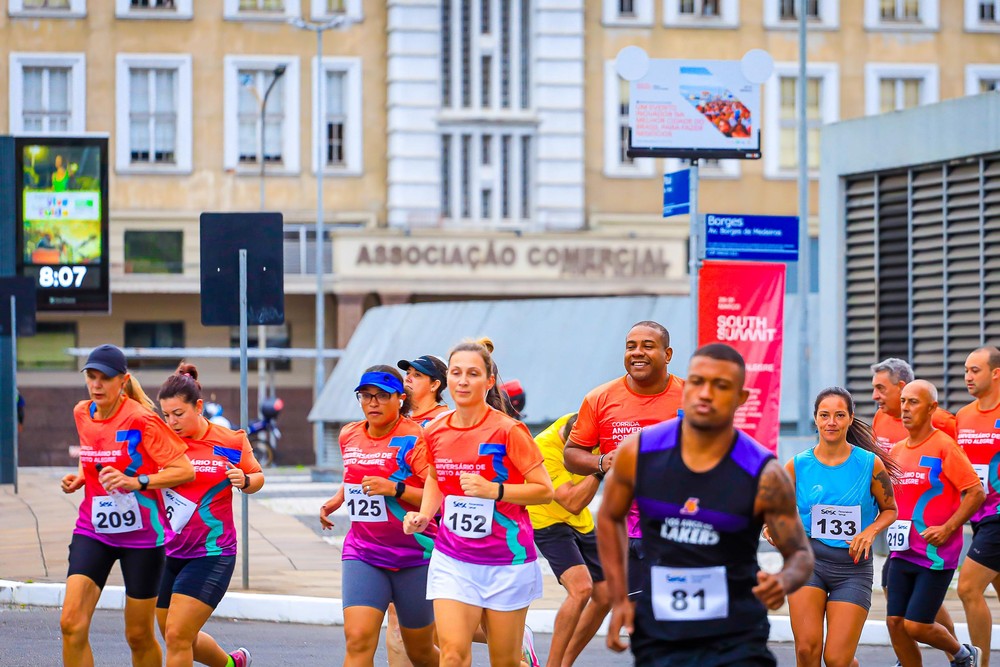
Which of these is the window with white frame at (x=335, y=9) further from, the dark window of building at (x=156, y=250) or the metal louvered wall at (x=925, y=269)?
the metal louvered wall at (x=925, y=269)

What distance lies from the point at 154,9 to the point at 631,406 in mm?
40354

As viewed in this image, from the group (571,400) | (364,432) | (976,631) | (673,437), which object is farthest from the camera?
(571,400)

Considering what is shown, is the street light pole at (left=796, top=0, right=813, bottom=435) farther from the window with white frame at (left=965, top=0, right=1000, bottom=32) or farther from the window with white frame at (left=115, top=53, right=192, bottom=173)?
the window with white frame at (left=115, top=53, right=192, bottom=173)

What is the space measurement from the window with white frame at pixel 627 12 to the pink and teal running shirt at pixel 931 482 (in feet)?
130

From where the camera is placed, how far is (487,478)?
785cm

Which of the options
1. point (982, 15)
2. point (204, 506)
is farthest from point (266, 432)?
point (204, 506)

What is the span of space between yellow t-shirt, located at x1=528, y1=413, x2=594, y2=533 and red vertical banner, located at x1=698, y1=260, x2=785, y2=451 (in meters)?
A: 5.45

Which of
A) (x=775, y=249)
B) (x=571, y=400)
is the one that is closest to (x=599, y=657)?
(x=775, y=249)

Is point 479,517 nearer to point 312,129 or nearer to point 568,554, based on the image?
point 568,554

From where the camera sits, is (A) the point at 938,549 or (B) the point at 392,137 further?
(B) the point at 392,137

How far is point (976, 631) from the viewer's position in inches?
394

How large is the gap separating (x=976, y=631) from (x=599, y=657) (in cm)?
255

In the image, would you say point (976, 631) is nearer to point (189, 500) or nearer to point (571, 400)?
point (189, 500)

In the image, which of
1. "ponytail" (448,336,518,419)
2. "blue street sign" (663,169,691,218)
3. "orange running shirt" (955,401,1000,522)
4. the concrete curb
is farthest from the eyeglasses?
"blue street sign" (663,169,691,218)
